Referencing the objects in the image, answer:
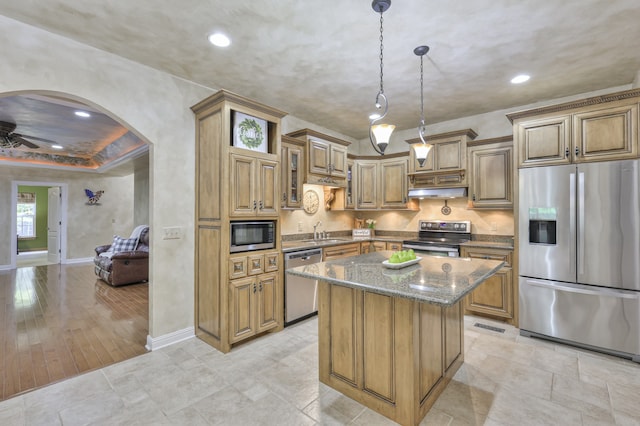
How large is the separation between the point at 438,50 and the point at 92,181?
31.9 feet

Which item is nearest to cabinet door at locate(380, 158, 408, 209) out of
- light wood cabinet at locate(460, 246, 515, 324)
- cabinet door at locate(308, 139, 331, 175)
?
cabinet door at locate(308, 139, 331, 175)

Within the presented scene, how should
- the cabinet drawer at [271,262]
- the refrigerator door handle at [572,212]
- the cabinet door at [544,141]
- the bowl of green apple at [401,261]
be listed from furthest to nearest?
the cabinet drawer at [271,262], the cabinet door at [544,141], the refrigerator door handle at [572,212], the bowl of green apple at [401,261]

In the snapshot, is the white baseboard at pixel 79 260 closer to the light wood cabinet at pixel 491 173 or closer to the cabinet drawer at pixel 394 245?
the cabinet drawer at pixel 394 245

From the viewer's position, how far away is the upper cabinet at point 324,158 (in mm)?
4273

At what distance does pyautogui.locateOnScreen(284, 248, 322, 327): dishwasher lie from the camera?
3.65 meters

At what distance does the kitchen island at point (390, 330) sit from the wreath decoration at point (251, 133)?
170 cm

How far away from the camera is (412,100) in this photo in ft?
13.1

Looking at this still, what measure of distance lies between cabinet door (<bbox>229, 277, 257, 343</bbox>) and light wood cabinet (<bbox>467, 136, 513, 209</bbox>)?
3.35 metres

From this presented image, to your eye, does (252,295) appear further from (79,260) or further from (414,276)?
(79,260)

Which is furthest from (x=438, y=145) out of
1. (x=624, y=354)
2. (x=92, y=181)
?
(x=92, y=181)

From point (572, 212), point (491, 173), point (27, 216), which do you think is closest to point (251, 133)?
point (491, 173)

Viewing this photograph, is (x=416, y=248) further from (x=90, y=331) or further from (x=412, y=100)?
(x=90, y=331)

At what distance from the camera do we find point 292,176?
13.7 ft

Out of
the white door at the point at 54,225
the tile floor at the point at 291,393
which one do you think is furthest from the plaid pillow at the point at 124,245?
the tile floor at the point at 291,393
